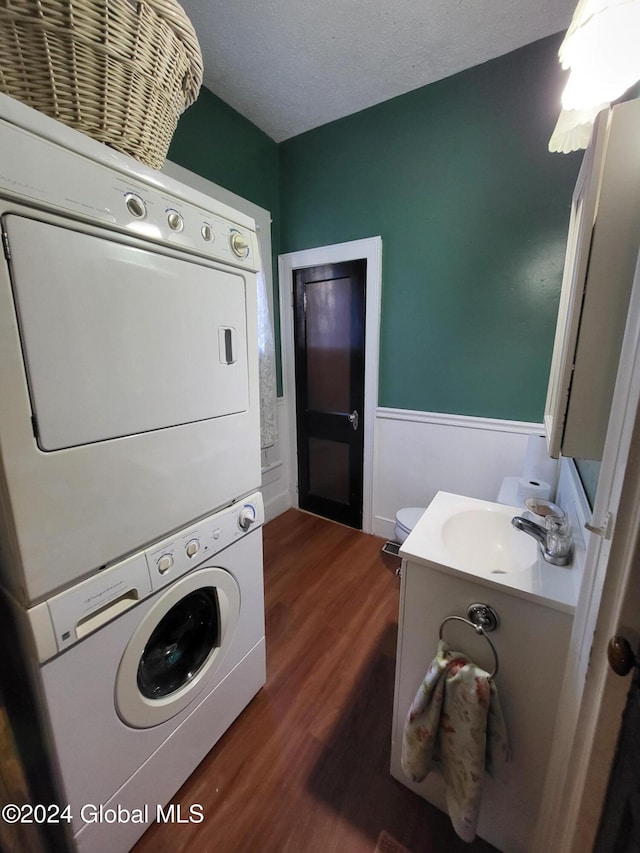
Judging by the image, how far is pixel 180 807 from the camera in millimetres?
1011

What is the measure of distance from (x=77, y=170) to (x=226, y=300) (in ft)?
1.31

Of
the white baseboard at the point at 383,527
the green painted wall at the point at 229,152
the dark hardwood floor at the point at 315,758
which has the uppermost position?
the green painted wall at the point at 229,152

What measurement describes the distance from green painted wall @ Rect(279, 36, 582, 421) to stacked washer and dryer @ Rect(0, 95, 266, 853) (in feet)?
4.31

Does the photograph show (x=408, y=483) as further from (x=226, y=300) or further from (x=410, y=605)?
(x=226, y=300)

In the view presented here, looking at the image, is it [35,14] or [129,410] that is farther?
[129,410]

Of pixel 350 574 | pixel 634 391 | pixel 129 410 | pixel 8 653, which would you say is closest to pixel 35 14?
pixel 129 410

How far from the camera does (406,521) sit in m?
2.02

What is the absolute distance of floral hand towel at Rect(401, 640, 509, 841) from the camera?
2.54 feet

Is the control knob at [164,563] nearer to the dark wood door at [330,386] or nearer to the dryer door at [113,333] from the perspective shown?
the dryer door at [113,333]

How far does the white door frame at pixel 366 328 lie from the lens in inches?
83.5

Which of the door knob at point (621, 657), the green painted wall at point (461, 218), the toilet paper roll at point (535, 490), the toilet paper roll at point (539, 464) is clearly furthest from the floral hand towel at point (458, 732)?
the green painted wall at point (461, 218)

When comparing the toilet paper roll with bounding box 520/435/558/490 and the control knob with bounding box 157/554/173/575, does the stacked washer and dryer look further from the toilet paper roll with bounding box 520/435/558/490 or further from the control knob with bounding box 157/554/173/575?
the toilet paper roll with bounding box 520/435/558/490

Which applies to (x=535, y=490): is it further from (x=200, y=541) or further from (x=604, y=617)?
(x=200, y=541)

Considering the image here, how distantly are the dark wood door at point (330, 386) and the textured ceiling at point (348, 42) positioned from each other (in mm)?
895
